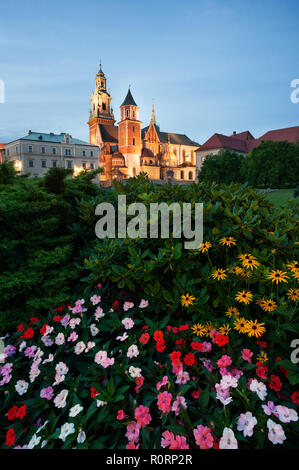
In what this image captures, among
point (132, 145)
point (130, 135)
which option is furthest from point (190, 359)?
point (130, 135)

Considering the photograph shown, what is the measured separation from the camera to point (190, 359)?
201 cm

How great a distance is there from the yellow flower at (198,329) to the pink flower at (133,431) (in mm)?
844

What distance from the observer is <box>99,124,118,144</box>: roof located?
6865 cm

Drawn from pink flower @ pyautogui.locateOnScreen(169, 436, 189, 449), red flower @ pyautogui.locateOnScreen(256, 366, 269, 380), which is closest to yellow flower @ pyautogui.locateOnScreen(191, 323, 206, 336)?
red flower @ pyautogui.locateOnScreen(256, 366, 269, 380)

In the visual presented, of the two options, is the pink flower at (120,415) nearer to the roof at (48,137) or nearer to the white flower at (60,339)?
the white flower at (60,339)

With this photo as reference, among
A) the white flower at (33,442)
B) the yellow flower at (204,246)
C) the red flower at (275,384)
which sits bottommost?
the white flower at (33,442)

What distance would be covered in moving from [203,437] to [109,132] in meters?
76.2

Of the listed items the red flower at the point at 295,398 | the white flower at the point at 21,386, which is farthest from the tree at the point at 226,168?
the white flower at the point at 21,386

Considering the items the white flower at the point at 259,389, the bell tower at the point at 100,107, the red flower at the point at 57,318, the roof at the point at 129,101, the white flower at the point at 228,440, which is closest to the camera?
the white flower at the point at 228,440

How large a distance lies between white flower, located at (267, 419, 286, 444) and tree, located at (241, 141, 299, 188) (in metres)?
35.0

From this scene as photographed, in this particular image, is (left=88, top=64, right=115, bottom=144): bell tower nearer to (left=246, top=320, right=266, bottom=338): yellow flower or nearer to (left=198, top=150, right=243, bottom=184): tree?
(left=198, top=150, right=243, bottom=184): tree

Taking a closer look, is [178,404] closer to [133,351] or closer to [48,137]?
[133,351]

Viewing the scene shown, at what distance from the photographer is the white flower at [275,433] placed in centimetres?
143

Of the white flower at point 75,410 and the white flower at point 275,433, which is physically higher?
the white flower at point 275,433
